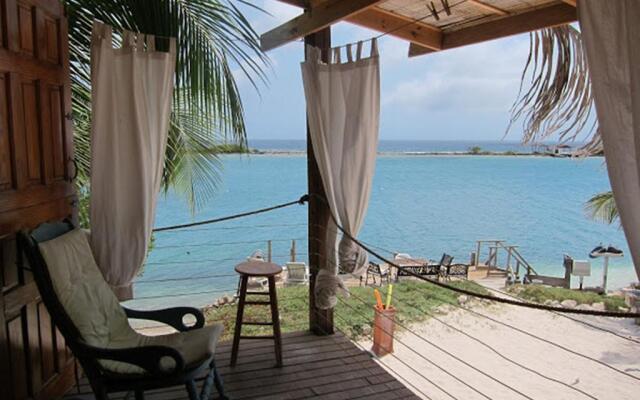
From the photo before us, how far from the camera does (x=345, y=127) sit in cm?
242

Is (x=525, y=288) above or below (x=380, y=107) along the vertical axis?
below

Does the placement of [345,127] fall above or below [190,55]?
below

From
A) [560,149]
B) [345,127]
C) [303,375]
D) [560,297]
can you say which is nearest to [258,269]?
[303,375]

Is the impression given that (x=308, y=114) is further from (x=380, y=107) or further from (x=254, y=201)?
(x=254, y=201)

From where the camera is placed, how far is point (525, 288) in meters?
10.5

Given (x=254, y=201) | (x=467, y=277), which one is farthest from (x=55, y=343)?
(x=254, y=201)

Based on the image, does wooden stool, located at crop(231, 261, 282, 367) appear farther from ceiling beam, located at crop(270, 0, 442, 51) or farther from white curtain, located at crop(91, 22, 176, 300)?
ceiling beam, located at crop(270, 0, 442, 51)

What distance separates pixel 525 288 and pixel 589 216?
5.37 metres

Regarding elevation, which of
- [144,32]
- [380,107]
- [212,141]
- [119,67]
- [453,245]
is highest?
[144,32]

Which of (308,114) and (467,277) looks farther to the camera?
(467,277)

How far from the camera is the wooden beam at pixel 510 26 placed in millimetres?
2188

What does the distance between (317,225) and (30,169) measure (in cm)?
162

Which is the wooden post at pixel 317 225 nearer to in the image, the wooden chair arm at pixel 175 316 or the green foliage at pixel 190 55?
the green foliage at pixel 190 55

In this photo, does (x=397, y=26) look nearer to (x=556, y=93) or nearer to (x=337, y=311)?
(x=556, y=93)
